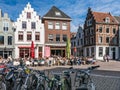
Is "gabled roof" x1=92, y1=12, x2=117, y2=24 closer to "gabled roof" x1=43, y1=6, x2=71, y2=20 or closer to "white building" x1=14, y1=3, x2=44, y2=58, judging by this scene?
"gabled roof" x1=43, y1=6, x2=71, y2=20

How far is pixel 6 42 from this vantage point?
3481 cm

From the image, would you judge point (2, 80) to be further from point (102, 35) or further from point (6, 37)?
point (102, 35)

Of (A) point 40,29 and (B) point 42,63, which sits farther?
(A) point 40,29

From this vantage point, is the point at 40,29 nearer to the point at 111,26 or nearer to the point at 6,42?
the point at 6,42

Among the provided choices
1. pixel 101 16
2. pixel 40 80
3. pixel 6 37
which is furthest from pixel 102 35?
pixel 40 80

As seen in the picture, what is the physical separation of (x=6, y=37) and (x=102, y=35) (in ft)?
72.4

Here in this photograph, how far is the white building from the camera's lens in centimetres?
A: 3538

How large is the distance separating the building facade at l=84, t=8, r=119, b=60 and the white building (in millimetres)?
14513

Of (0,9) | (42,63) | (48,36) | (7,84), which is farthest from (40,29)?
(7,84)

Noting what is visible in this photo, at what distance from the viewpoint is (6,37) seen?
34.9 metres

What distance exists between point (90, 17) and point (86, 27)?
117 inches

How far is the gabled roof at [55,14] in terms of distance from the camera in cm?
3808

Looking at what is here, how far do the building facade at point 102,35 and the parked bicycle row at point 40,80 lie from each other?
3964 centimetres

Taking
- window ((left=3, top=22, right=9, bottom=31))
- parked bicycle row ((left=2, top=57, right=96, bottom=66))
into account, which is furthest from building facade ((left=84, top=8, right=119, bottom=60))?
window ((left=3, top=22, right=9, bottom=31))
